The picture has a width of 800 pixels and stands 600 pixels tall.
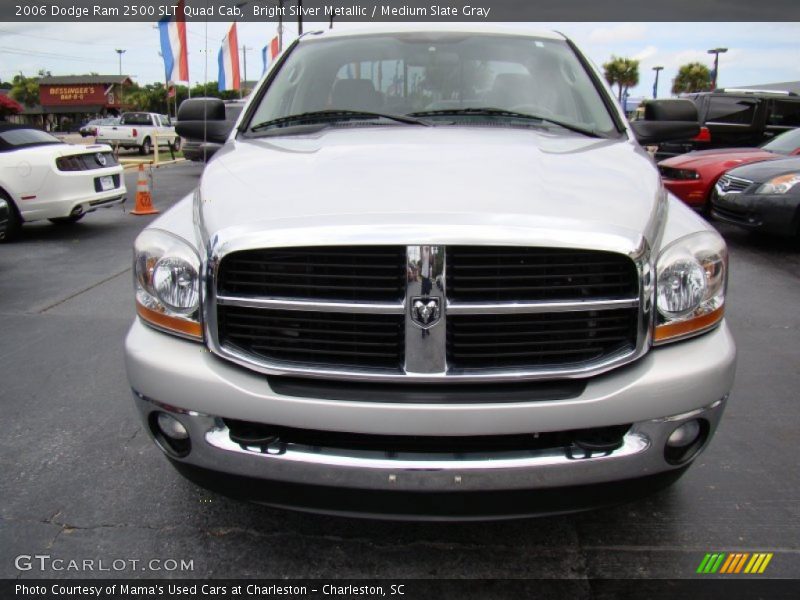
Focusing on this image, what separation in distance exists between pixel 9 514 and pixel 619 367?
7.66 ft

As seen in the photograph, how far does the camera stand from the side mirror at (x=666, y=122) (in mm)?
3463

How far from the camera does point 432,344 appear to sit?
194cm

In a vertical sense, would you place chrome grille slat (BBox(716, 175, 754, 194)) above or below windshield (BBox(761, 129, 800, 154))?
below

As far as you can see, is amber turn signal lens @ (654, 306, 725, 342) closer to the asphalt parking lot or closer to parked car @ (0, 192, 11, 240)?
the asphalt parking lot

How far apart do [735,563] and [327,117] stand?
242 cm

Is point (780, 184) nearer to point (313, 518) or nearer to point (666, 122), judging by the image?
point (666, 122)

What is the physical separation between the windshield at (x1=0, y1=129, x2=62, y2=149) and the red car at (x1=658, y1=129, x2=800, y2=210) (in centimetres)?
840

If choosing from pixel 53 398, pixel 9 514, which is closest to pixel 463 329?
pixel 9 514

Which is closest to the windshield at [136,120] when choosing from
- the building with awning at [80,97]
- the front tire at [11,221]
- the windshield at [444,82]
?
the front tire at [11,221]

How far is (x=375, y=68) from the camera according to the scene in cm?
332
